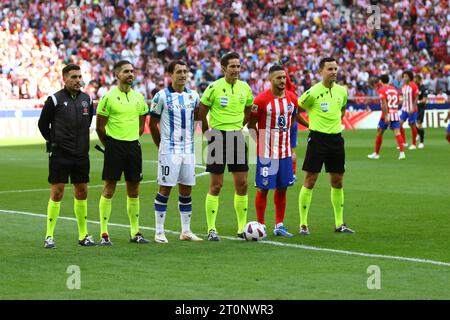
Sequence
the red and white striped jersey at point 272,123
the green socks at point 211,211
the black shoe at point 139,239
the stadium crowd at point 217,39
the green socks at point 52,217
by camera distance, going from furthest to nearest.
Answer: the stadium crowd at point 217,39, the red and white striped jersey at point 272,123, the green socks at point 211,211, the black shoe at point 139,239, the green socks at point 52,217

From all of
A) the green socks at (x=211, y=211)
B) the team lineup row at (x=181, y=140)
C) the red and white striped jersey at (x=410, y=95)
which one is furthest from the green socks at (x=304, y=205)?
the red and white striped jersey at (x=410, y=95)

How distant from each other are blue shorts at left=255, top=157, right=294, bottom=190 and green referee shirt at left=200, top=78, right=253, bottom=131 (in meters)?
0.72

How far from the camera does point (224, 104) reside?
13023 millimetres

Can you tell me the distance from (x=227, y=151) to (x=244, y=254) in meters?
1.65

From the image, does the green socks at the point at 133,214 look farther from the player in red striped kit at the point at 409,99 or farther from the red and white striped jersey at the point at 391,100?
the player in red striped kit at the point at 409,99

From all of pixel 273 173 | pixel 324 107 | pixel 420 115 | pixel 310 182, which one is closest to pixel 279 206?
pixel 273 173

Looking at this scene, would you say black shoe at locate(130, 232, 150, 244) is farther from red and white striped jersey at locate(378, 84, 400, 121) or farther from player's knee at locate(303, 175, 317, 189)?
red and white striped jersey at locate(378, 84, 400, 121)

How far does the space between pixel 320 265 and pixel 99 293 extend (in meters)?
2.65

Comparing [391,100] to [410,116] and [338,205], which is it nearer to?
[410,116]

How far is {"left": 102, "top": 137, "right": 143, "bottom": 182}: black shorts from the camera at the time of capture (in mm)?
12671

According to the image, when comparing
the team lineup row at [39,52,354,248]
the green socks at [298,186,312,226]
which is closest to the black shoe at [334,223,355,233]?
the team lineup row at [39,52,354,248]

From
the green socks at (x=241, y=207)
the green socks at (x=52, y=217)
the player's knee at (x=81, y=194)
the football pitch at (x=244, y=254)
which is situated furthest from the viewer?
the green socks at (x=241, y=207)

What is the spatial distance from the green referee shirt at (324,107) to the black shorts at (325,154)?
0.11 meters

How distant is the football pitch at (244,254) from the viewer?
31.4 feet
